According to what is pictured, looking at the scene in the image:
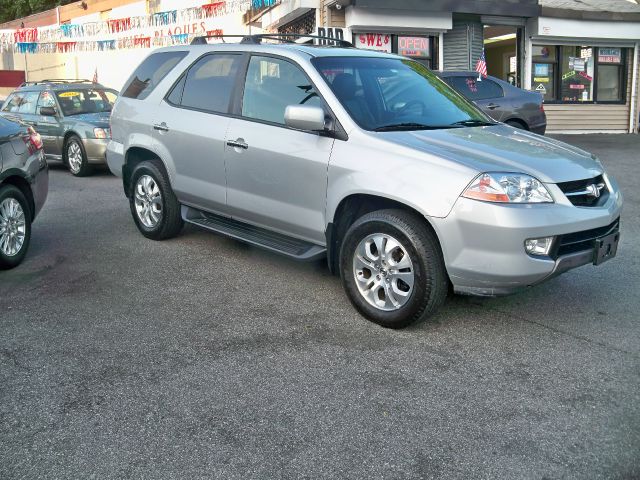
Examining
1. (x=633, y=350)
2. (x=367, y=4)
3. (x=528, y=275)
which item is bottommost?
(x=633, y=350)

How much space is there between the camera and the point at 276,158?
5.12 meters

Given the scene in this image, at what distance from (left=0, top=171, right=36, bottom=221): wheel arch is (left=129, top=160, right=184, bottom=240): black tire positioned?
3.14ft

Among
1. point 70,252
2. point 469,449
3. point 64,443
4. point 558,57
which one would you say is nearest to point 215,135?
point 70,252

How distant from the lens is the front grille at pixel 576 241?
414 centimetres

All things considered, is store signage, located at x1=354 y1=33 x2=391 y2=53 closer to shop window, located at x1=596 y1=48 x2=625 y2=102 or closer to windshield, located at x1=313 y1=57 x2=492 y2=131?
shop window, located at x1=596 y1=48 x2=625 y2=102

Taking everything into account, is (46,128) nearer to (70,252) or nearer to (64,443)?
(70,252)

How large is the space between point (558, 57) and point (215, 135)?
697 inches

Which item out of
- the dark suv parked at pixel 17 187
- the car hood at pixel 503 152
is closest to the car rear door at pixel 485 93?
the car hood at pixel 503 152

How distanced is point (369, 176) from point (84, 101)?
32.6 feet

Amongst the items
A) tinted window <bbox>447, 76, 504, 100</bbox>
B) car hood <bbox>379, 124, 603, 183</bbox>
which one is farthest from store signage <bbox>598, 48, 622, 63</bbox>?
car hood <bbox>379, 124, 603, 183</bbox>

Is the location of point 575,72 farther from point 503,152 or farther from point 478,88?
point 503,152

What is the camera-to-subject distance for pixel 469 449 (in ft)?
9.96

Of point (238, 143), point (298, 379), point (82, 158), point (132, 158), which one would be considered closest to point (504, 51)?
point (82, 158)

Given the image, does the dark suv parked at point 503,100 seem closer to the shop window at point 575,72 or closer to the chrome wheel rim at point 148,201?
the chrome wheel rim at point 148,201
